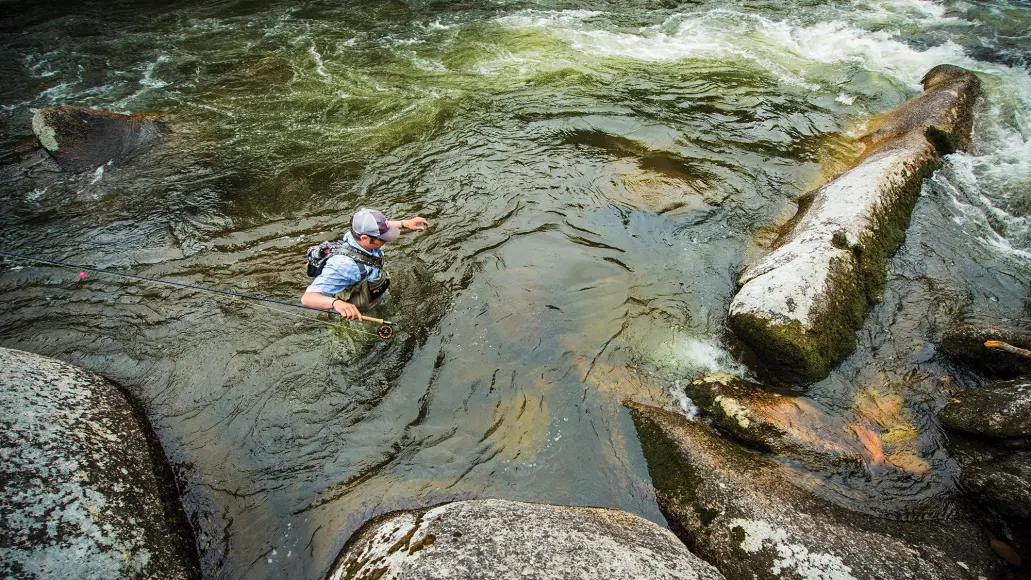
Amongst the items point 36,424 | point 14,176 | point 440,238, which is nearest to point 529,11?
point 440,238

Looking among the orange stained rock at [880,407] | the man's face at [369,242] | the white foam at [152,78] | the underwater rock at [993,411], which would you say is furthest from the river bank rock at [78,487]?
the white foam at [152,78]

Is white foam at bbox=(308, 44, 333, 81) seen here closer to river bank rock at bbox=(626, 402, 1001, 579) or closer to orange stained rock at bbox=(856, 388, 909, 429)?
river bank rock at bbox=(626, 402, 1001, 579)

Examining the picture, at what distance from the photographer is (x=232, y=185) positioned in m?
9.01

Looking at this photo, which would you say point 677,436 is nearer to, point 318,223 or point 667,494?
point 667,494

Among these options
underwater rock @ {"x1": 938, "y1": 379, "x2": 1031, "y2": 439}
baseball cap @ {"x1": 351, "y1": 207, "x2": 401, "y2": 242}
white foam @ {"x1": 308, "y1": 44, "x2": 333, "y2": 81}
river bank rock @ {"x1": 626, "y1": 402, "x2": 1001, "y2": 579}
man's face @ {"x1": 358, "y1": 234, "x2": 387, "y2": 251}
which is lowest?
river bank rock @ {"x1": 626, "y1": 402, "x2": 1001, "y2": 579}

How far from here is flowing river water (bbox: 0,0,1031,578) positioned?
5.42m

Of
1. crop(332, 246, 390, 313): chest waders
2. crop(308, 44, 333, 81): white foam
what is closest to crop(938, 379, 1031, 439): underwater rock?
crop(332, 246, 390, 313): chest waders

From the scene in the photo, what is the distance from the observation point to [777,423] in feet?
17.0

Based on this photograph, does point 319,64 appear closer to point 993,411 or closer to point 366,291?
point 366,291

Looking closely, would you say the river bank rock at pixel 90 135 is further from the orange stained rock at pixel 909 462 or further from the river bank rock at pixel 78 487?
the orange stained rock at pixel 909 462

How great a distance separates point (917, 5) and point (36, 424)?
2155cm

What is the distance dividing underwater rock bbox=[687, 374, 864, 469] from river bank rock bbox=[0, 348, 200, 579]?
209 inches

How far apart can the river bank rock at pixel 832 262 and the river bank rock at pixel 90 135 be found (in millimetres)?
11321

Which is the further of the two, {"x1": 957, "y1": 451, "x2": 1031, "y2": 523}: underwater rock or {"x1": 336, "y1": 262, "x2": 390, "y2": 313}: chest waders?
{"x1": 336, "y1": 262, "x2": 390, "y2": 313}: chest waders
